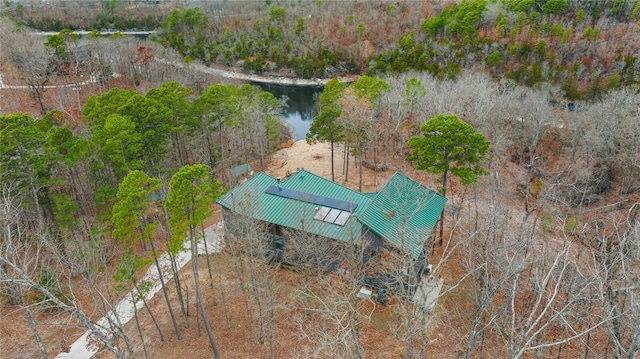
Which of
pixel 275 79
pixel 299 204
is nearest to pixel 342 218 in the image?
pixel 299 204

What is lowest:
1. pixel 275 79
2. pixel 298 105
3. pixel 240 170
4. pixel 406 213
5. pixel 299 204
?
pixel 298 105

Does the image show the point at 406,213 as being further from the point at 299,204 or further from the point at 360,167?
the point at 360,167

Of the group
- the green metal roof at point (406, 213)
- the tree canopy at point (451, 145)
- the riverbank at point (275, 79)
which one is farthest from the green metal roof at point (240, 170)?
the riverbank at point (275, 79)

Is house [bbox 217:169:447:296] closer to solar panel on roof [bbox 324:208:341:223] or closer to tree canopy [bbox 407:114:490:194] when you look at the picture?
solar panel on roof [bbox 324:208:341:223]

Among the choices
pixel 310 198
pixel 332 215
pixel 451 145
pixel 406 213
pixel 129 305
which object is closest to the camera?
pixel 451 145

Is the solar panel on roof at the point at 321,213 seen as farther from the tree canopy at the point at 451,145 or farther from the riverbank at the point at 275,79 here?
the riverbank at the point at 275,79
